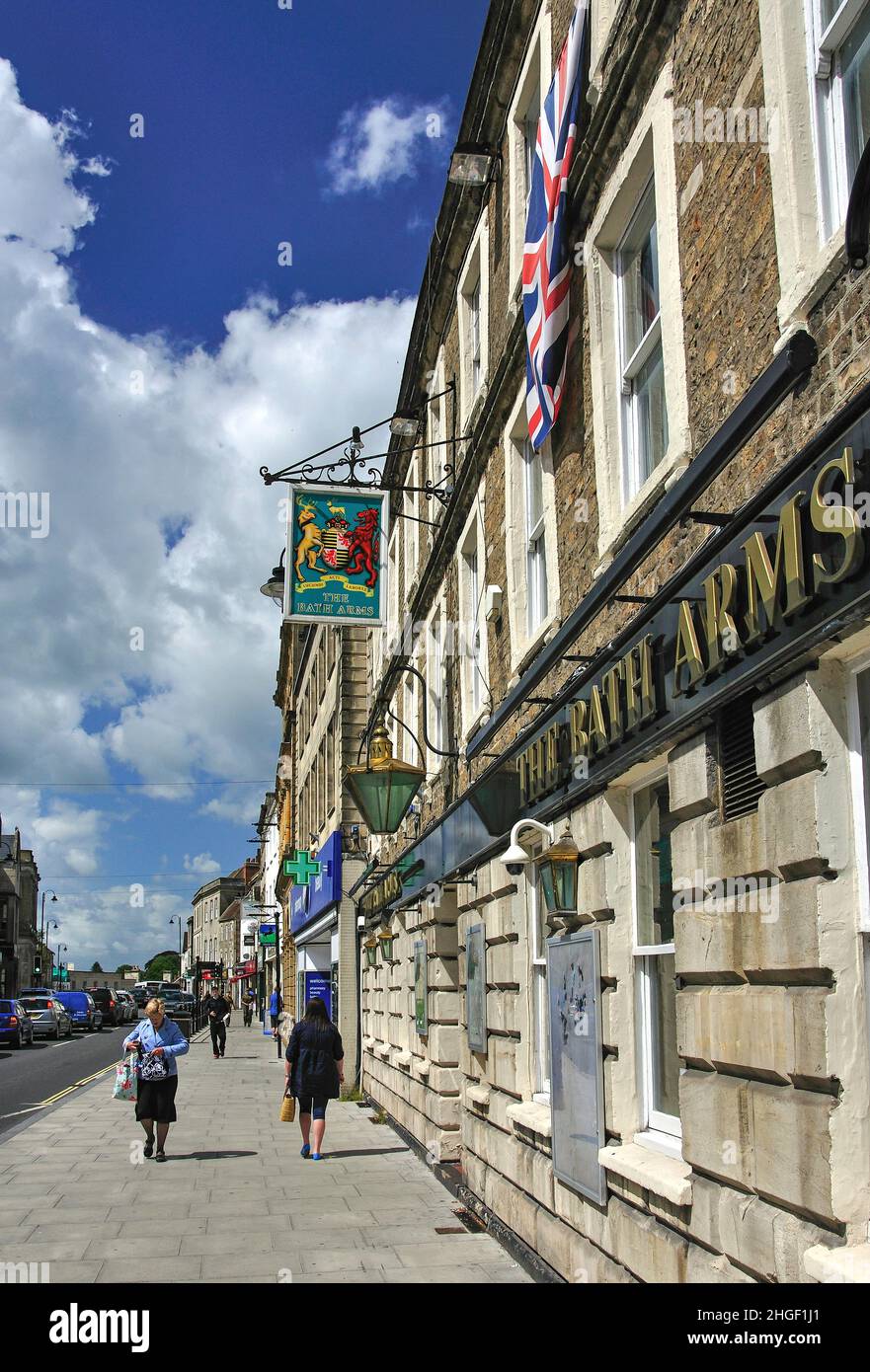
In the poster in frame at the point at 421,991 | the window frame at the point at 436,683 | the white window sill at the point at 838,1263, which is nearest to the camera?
the white window sill at the point at 838,1263

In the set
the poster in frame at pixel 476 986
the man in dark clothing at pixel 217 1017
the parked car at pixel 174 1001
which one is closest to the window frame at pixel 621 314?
the poster in frame at pixel 476 986

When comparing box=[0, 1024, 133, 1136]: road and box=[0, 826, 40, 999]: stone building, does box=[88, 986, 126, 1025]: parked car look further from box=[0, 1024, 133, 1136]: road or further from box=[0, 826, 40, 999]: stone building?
box=[0, 826, 40, 999]: stone building

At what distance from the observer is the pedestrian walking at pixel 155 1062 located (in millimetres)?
13656

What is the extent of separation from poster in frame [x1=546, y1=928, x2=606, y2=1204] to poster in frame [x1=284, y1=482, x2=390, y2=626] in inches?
265

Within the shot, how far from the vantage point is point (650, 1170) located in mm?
6133

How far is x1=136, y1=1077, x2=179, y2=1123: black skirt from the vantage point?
1375 centimetres

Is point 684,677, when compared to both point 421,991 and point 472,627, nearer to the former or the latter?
point 472,627

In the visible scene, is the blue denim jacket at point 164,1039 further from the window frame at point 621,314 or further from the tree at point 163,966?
the tree at point 163,966

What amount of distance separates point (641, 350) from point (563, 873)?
10.4 feet

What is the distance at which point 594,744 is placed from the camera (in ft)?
24.1

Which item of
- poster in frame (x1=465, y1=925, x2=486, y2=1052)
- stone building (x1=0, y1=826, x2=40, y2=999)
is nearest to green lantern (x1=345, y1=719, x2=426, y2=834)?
poster in frame (x1=465, y1=925, x2=486, y2=1052)

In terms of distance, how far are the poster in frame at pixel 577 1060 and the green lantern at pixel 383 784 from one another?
6.06 metres

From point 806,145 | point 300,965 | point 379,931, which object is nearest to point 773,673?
point 806,145

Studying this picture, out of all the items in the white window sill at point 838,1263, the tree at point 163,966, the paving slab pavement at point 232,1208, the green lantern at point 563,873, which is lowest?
the tree at point 163,966
